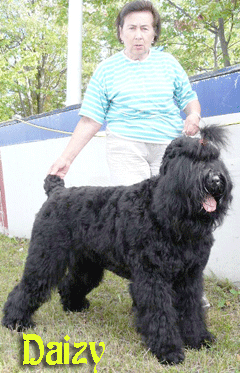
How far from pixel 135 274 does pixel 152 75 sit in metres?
1.42

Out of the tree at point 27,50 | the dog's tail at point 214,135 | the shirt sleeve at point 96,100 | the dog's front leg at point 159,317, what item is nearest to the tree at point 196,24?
the shirt sleeve at point 96,100

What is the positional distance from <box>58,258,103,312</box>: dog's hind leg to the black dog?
7cm

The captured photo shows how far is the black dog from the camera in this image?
92.4 inches

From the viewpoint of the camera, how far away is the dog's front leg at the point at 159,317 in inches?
101

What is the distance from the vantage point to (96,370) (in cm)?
255

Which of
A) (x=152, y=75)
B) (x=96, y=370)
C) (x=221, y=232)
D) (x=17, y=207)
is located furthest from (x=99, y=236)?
(x=17, y=207)

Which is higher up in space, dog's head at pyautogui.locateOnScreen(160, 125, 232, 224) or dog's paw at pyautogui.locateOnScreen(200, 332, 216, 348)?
dog's head at pyautogui.locateOnScreen(160, 125, 232, 224)

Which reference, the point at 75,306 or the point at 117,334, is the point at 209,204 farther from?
the point at 75,306

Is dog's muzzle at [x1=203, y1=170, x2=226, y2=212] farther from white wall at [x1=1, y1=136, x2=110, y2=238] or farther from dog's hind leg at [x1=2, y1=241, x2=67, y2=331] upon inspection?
white wall at [x1=1, y1=136, x2=110, y2=238]

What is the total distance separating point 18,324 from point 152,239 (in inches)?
54.6

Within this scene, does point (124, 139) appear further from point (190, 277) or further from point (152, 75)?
point (190, 277)

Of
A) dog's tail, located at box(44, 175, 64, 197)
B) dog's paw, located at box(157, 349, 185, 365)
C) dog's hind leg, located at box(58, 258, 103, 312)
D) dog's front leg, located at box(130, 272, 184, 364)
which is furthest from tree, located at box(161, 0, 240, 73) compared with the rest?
dog's paw, located at box(157, 349, 185, 365)

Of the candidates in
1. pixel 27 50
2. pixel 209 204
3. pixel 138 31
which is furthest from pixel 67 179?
pixel 27 50

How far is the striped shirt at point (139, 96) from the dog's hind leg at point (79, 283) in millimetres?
1133
